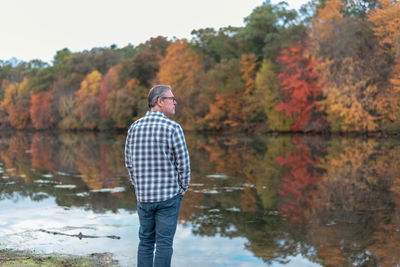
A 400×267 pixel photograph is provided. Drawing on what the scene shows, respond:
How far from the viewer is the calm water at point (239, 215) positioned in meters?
6.09

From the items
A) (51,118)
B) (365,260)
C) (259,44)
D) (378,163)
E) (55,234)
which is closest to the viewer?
(365,260)

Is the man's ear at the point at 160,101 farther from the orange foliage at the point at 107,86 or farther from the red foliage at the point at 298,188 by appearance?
the orange foliage at the point at 107,86

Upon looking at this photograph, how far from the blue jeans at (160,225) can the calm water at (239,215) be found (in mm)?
1714

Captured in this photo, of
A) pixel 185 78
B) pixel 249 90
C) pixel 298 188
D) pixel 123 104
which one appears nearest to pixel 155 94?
pixel 298 188

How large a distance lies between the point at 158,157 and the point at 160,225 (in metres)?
0.63

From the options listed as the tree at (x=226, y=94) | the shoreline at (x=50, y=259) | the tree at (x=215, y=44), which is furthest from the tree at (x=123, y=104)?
the shoreline at (x=50, y=259)

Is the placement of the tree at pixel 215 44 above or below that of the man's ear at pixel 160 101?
above

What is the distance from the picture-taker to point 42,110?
7875 cm

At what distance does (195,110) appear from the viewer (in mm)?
53094

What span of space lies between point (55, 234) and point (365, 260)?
499 centimetres

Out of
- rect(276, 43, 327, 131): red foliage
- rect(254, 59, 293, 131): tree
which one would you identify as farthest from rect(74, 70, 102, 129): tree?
rect(276, 43, 327, 131): red foliage

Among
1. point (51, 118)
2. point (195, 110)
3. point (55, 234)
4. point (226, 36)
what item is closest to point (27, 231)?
point (55, 234)

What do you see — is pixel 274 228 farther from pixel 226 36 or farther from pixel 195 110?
pixel 226 36

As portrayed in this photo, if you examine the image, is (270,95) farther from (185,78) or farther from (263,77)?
(185,78)
